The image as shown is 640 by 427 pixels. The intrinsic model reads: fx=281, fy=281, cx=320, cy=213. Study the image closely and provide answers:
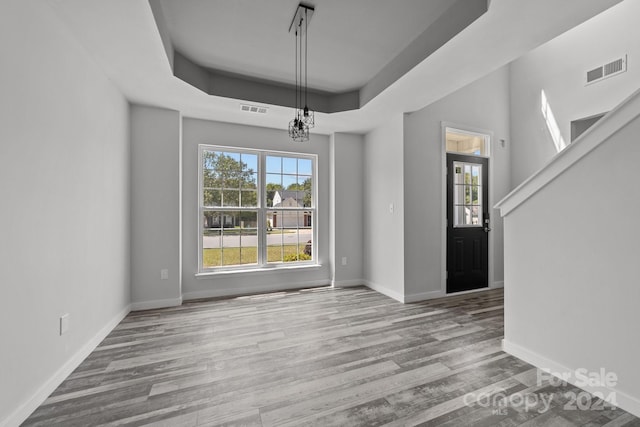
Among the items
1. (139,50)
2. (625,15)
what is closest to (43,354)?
(139,50)

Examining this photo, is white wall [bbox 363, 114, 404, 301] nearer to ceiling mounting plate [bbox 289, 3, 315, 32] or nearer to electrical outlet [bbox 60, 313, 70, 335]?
ceiling mounting plate [bbox 289, 3, 315, 32]

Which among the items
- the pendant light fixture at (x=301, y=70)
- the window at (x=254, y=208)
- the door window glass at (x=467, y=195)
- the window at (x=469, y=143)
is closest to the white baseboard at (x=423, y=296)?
the door window glass at (x=467, y=195)

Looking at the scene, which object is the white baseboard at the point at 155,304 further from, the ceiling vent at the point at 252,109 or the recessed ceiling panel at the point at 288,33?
the recessed ceiling panel at the point at 288,33

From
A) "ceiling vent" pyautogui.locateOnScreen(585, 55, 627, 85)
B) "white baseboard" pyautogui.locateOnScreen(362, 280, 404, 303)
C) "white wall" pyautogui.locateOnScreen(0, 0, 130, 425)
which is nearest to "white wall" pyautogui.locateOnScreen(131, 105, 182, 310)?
"white wall" pyautogui.locateOnScreen(0, 0, 130, 425)

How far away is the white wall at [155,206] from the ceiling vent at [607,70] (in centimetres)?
553

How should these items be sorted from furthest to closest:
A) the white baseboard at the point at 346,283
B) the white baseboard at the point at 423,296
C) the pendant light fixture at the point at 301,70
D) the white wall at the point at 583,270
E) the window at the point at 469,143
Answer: the white baseboard at the point at 346,283
the window at the point at 469,143
the white baseboard at the point at 423,296
the pendant light fixture at the point at 301,70
the white wall at the point at 583,270

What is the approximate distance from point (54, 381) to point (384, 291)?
3.56 metres

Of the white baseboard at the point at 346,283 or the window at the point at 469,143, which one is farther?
the white baseboard at the point at 346,283

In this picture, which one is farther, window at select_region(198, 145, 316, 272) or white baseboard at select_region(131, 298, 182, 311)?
window at select_region(198, 145, 316, 272)

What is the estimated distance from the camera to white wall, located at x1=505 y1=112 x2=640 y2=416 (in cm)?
166

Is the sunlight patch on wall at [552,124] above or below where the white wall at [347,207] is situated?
above

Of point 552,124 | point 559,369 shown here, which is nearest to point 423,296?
point 559,369

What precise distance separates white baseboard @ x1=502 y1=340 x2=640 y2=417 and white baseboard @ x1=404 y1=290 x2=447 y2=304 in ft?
4.59

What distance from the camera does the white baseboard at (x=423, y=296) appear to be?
12.4 feet
